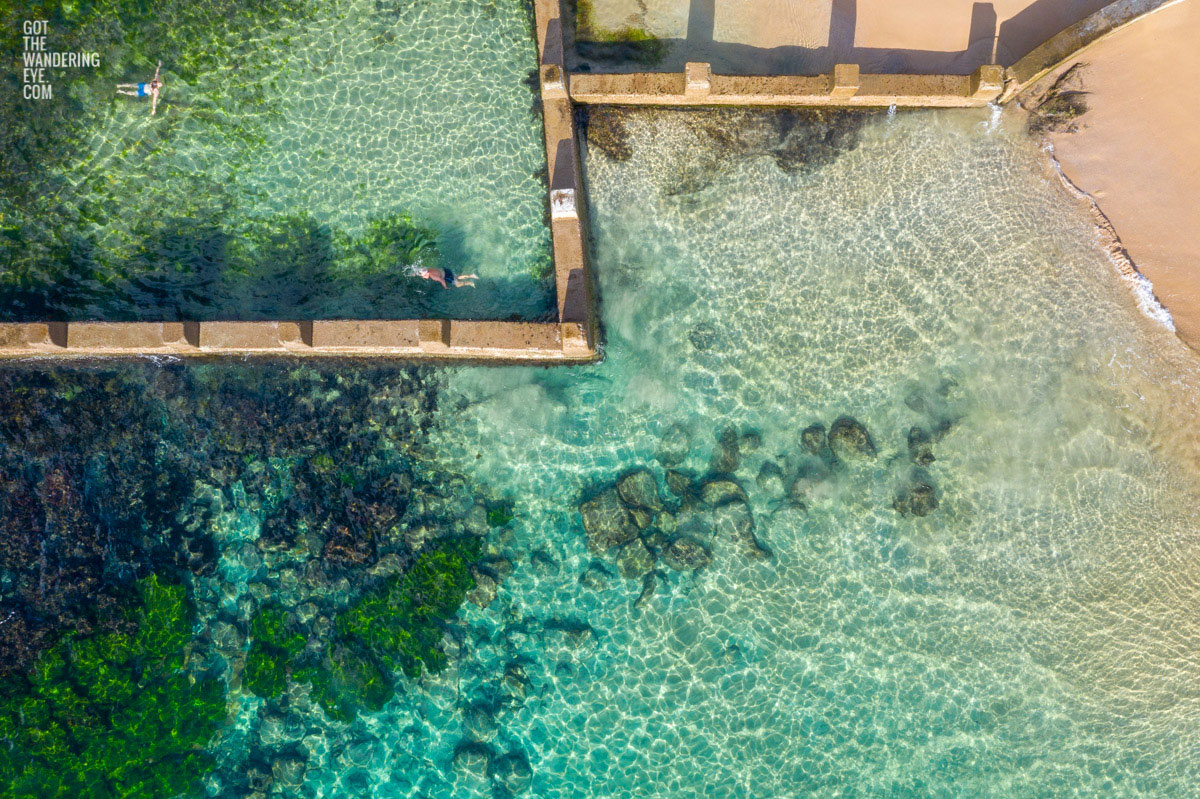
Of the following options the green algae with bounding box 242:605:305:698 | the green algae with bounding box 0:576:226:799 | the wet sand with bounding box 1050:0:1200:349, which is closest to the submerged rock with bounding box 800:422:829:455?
the wet sand with bounding box 1050:0:1200:349

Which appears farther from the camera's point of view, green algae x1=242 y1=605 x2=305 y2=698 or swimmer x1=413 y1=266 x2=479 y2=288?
green algae x1=242 y1=605 x2=305 y2=698

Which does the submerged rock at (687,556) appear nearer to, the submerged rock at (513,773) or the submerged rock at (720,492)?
the submerged rock at (720,492)

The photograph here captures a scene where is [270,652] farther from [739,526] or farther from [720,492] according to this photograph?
[739,526]

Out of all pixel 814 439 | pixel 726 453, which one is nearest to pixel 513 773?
pixel 726 453

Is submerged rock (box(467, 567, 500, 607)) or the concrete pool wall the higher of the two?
the concrete pool wall

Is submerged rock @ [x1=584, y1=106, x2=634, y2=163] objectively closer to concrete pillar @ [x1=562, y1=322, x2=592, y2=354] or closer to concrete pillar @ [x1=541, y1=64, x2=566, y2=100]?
concrete pillar @ [x1=541, y1=64, x2=566, y2=100]

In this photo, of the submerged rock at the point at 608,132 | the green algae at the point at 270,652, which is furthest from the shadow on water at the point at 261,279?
the green algae at the point at 270,652
